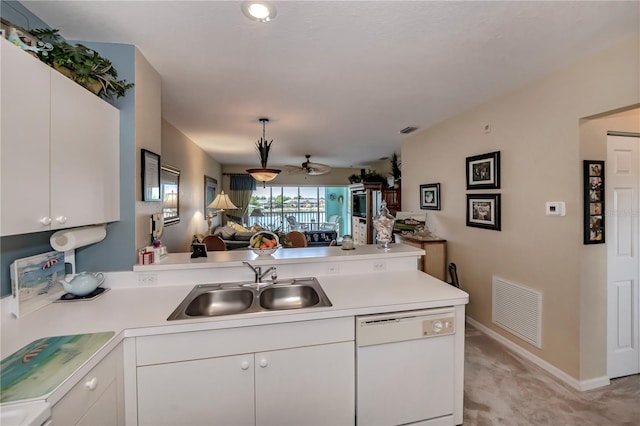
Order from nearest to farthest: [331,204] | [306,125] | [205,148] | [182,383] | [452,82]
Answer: [182,383]
[452,82]
[306,125]
[205,148]
[331,204]

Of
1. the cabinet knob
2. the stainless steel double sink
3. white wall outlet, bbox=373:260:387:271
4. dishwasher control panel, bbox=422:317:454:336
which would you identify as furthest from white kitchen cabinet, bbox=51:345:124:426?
white wall outlet, bbox=373:260:387:271

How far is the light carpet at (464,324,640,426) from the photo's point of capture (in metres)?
1.84

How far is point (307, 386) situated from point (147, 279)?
1.28m

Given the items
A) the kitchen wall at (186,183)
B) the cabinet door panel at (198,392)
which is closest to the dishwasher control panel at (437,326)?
the cabinet door panel at (198,392)

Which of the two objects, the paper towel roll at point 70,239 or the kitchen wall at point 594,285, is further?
the kitchen wall at point 594,285

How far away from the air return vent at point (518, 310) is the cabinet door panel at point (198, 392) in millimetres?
A: 2462

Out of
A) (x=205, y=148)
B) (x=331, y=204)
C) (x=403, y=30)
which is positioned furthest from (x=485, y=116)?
(x=331, y=204)

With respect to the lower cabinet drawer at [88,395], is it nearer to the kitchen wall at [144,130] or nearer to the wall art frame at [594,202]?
the kitchen wall at [144,130]

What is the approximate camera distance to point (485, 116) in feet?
9.72

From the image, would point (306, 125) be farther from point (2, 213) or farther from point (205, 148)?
point (2, 213)

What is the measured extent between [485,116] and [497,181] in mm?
735

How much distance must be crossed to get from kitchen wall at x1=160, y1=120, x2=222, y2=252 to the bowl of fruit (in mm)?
1735

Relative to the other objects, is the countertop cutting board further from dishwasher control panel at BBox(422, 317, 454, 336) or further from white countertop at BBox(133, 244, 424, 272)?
dishwasher control panel at BBox(422, 317, 454, 336)

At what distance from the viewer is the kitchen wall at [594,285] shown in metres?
2.10
